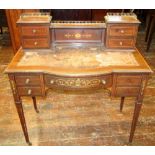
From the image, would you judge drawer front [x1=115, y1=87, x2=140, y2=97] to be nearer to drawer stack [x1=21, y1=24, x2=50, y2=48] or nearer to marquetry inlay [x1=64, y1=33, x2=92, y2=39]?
marquetry inlay [x1=64, y1=33, x2=92, y2=39]

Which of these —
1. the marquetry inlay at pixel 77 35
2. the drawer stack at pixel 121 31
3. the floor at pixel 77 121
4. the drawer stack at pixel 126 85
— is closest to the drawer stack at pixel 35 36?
the marquetry inlay at pixel 77 35

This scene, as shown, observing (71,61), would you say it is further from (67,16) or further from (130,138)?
(67,16)

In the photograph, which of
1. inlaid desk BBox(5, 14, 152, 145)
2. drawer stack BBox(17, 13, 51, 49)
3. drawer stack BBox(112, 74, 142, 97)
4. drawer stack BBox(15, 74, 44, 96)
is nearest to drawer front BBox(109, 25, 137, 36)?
inlaid desk BBox(5, 14, 152, 145)

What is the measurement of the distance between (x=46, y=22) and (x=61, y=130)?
1.02 m

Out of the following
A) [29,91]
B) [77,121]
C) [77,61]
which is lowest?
[77,121]

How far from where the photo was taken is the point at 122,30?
1.50 metres

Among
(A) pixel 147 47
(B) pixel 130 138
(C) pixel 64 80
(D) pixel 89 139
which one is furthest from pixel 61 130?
(A) pixel 147 47

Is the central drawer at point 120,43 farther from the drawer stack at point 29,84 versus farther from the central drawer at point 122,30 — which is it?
the drawer stack at point 29,84

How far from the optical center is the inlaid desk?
51.0 inches

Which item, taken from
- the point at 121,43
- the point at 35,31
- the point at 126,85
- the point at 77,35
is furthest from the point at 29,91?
the point at 121,43

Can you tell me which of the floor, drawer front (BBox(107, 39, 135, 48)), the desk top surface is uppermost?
drawer front (BBox(107, 39, 135, 48))

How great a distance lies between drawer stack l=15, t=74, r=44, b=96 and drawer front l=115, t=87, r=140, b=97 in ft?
1.79

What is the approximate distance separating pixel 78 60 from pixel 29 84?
0.39 meters

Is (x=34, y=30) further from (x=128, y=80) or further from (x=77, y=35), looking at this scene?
(x=128, y=80)
